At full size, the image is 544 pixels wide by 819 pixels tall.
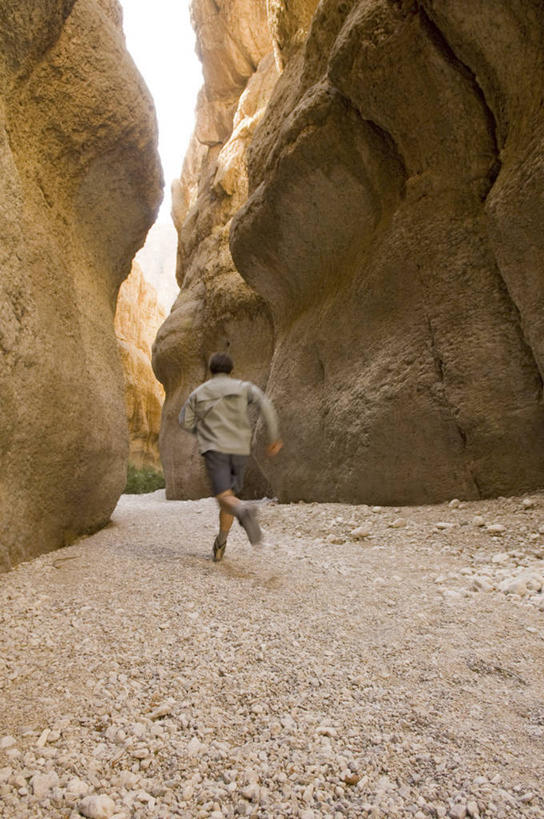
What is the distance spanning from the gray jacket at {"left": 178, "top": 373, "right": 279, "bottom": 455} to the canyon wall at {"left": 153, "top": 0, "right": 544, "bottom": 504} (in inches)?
75.7

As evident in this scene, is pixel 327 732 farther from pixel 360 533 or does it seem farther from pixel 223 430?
pixel 360 533

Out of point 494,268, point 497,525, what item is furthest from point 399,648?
point 494,268

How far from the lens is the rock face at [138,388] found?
2091 cm

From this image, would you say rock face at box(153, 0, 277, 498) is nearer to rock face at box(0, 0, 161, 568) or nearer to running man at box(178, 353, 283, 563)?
rock face at box(0, 0, 161, 568)

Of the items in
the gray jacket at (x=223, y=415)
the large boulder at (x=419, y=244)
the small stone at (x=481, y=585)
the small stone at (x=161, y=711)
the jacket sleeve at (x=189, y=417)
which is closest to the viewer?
the small stone at (x=161, y=711)

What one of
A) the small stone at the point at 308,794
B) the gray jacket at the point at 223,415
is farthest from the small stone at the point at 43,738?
the gray jacket at the point at 223,415

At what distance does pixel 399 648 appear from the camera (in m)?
1.99

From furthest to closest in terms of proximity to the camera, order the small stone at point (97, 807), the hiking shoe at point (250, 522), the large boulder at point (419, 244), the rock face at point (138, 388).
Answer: the rock face at point (138, 388) → the large boulder at point (419, 244) → the hiking shoe at point (250, 522) → the small stone at point (97, 807)

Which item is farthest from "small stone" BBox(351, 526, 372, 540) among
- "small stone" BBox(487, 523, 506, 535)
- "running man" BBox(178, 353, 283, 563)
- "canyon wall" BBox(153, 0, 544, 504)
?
"running man" BBox(178, 353, 283, 563)

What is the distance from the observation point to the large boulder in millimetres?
3982

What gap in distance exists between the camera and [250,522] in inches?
124

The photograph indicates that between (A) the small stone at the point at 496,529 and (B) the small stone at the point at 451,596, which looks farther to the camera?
(A) the small stone at the point at 496,529

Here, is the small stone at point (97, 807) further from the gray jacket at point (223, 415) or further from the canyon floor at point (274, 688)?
the gray jacket at point (223, 415)

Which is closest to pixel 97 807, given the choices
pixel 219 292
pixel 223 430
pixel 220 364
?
pixel 223 430
